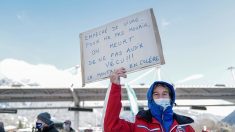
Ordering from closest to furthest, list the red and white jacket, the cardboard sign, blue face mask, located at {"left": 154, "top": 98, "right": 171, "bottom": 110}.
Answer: the red and white jacket → blue face mask, located at {"left": 154, "top": 98, "right": 171, "bottom": 110} → the cardboard sign

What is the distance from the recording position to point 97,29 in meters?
4.09

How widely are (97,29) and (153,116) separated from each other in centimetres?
203

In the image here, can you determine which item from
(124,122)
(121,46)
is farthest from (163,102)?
(121,46)

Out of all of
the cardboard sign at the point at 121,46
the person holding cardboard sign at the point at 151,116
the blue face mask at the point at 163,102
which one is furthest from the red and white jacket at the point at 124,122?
the cardboard sign at the point at 121,46

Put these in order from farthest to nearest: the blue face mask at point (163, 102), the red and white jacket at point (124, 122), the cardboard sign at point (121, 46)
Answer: the cardboard sign at point (121, 46), the blue face mask at point (163, 102), the red and white jacket at point (124, 122)

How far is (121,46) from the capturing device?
379 cm

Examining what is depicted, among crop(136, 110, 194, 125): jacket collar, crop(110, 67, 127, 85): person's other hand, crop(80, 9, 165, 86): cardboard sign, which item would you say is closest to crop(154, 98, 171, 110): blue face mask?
crop(136, 110, 194, 125): jacket collar

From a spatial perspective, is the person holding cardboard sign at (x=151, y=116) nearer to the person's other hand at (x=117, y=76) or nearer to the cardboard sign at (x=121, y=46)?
the person's other hand at (x=117, y=76)

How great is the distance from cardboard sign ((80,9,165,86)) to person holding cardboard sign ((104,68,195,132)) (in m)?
1.11

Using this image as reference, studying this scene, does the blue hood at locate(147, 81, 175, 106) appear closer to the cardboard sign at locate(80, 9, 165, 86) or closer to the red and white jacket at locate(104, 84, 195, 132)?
the red and white jacket at locate(104, 84, 195, 132)

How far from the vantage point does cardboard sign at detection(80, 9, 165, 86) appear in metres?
3.63

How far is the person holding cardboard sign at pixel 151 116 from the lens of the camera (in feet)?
7.54

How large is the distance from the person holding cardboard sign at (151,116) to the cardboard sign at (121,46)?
1.11 meters

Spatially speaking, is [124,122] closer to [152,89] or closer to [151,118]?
[151,118]
